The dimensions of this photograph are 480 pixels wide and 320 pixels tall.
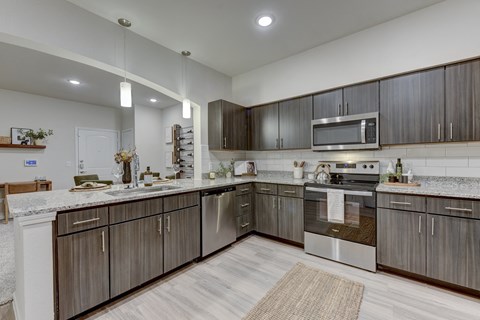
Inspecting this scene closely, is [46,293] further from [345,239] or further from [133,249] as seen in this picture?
[345,239]

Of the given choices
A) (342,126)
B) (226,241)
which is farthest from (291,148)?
(226,241)

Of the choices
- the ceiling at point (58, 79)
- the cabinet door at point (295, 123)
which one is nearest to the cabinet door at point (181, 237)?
the cabinet door at point (295, 123)

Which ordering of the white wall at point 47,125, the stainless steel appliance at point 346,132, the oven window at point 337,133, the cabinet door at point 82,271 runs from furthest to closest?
the white wall at point 47,125 < the oven window at point 337,133 < the stainless steel appliance at point 346,132 < the cabinet door at point 82,271

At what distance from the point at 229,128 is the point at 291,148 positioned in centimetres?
107

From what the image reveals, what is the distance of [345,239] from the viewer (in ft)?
8.16

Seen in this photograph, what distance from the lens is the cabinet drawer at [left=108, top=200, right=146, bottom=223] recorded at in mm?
1799

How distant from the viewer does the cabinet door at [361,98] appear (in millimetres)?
2564

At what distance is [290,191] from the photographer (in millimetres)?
2930

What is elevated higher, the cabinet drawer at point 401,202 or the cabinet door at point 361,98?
the cabinet door at point 361,98

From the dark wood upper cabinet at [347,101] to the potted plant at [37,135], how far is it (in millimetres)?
6232

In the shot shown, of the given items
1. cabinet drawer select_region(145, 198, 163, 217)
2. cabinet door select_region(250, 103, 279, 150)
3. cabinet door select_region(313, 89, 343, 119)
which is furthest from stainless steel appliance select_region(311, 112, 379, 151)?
cabinet drawer select_region(145, 198, 163, 217)

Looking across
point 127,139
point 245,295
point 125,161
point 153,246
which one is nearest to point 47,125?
point 127,139

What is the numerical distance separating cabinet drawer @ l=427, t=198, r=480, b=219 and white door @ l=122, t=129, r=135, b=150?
6412mm

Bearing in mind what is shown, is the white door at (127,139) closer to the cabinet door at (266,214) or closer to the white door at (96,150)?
the white door at (96,150)
